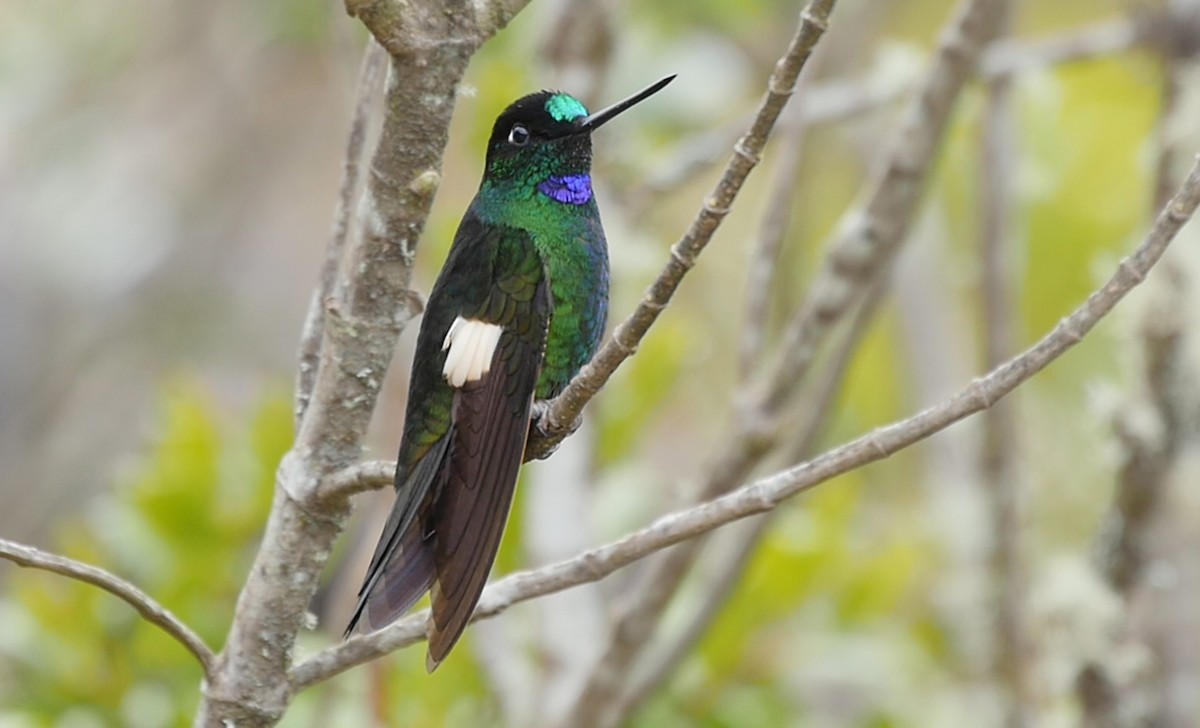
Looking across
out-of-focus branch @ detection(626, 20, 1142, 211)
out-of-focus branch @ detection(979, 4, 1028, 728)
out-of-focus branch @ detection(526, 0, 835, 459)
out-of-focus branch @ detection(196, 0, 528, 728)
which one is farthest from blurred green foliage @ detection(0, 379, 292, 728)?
out-of-focus branch @ detection(526, 0, 835, 459)

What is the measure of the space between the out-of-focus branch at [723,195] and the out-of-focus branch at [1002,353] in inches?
61.4

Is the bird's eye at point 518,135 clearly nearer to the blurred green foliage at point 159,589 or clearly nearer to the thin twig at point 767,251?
the thin twig at point 767,251

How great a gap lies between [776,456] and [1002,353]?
0.64m

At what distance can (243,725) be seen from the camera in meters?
1.41

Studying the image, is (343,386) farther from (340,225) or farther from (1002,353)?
(1002,353)

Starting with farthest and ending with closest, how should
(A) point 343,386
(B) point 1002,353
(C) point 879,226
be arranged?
(B) point 1002,353 → (C) point 879,226 → (A) point 343,386

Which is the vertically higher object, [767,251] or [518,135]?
[518,135]

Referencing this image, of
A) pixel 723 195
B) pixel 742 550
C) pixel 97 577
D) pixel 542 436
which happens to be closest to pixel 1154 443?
pixel 742 550

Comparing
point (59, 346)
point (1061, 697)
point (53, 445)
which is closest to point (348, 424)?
point (1061, 697)

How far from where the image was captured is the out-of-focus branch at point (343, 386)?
1.36 m

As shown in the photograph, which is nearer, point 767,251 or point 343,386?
point 343,386

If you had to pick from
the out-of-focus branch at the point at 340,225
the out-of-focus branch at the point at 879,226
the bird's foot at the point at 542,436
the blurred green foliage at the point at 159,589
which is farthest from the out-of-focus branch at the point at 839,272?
the blurred green foliage at the point at 159,589

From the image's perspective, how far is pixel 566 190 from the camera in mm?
1949

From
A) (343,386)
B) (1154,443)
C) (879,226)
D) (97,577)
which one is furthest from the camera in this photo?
(1154,443)
